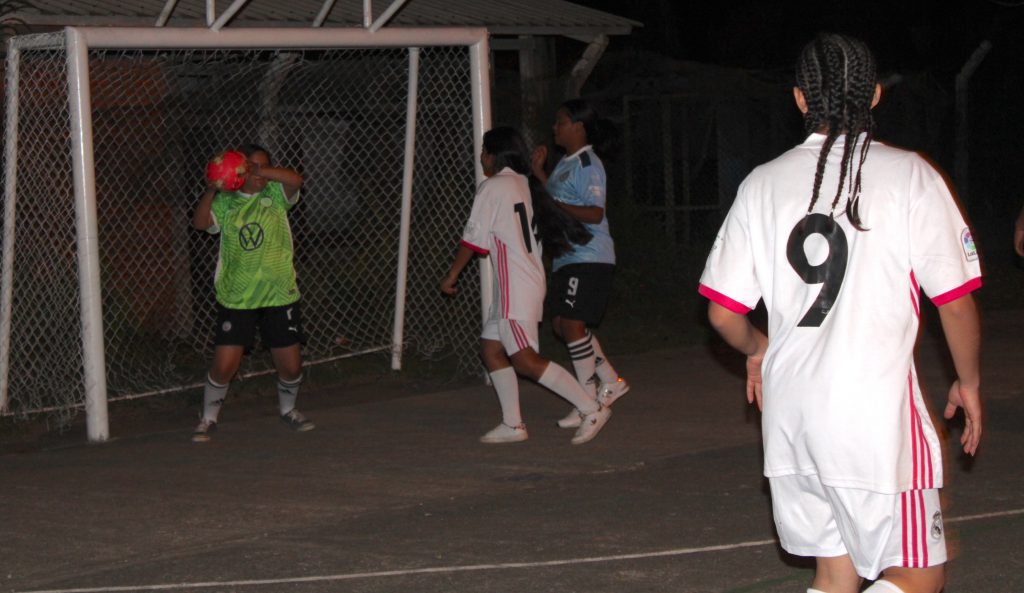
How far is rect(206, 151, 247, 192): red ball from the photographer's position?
7.30m

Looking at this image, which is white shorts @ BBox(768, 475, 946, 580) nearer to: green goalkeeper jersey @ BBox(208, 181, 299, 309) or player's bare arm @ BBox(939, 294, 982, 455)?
player's bare arm @ BBox(939, 294, 982, 455)

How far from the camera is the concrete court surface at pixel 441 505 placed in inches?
203

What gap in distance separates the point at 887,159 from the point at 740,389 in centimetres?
585

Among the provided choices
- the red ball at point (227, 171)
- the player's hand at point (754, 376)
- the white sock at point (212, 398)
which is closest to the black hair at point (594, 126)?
the red ball at point (227, 171)

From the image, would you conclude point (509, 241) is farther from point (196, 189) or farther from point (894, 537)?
point (894, 537)

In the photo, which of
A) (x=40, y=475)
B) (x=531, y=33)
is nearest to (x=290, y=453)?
(x=40, y=475)

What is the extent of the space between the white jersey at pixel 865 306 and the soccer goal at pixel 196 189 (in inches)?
205

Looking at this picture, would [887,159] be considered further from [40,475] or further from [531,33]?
[531,33]

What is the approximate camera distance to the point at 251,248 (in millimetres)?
7484

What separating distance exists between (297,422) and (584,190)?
216 centimetres

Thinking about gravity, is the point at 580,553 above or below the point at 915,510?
below

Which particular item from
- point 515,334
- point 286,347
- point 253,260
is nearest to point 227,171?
point 253,260

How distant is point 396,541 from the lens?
223 inches

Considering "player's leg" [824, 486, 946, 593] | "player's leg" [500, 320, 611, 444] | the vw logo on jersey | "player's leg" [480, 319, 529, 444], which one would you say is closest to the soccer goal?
the vw logo on jersey
